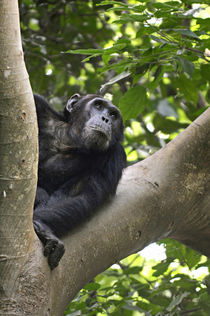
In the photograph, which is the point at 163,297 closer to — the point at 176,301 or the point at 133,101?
the point at 176,301

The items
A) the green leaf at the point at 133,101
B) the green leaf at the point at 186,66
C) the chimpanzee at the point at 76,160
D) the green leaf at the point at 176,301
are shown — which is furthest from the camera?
the green leaf at the point at 133,101

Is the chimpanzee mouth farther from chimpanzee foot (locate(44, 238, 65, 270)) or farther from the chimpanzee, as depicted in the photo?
chimpanzee foot (locate(44, 238, 65, 270))

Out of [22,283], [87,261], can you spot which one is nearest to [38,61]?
[87,261]

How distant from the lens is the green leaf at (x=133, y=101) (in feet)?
10.9

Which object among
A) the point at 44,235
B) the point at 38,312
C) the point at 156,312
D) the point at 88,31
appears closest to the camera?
the point at 38,312

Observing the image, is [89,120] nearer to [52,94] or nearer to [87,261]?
[87,261]

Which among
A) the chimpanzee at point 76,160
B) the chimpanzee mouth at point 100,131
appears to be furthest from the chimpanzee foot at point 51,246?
the chimpanzee mouth at point 100,131

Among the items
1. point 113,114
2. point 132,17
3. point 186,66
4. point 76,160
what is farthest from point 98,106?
point 132,17

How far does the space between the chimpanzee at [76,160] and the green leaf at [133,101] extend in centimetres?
31

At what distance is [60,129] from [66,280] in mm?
1589

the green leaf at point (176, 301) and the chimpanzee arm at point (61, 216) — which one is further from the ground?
the chimpanzee arm at point (61, 216)

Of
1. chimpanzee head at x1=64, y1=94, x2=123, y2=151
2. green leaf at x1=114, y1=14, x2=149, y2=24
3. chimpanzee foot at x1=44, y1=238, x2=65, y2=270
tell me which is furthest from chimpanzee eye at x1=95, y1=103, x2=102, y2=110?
chimpanzee foot at x1=44, y1=238, x2=65, y2=270

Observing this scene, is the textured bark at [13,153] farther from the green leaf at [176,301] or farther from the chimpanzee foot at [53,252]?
the green leaf at [176,301]

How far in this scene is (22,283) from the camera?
217 centimetres
